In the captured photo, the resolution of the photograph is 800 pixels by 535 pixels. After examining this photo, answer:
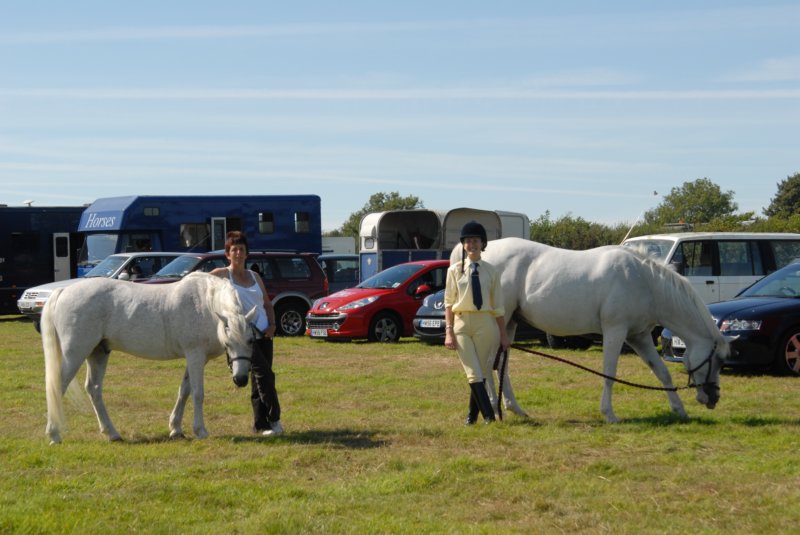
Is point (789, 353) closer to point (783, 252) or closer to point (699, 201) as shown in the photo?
point (783, 252)

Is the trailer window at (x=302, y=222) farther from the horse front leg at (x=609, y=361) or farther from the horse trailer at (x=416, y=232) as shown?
the horse front leg at (x=609, y=361)

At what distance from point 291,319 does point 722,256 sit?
9271 mm

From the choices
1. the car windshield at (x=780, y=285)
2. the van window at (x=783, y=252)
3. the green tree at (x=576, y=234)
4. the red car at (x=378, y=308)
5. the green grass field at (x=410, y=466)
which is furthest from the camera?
the green tree at (x=576, y=234)

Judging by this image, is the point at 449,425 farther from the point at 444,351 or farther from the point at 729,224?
the point at 729,224

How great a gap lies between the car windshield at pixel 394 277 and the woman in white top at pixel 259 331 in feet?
37.2

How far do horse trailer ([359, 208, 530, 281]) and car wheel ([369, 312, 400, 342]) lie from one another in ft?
17.9

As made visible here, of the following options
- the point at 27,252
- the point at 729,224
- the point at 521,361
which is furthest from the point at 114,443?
the point at 729,224

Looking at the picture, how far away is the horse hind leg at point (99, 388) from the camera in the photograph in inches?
373

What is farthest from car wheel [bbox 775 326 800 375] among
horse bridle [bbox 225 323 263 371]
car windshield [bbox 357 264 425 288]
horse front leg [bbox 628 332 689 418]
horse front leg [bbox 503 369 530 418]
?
car windshield [bbox 357 264 425 288]

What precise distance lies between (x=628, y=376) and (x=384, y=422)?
16.1 feet

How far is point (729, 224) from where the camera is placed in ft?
151

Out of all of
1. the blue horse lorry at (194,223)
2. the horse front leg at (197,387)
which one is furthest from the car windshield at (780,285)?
the blue horse lorry at (194,223)

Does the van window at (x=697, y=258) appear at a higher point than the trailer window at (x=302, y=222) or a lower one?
lower

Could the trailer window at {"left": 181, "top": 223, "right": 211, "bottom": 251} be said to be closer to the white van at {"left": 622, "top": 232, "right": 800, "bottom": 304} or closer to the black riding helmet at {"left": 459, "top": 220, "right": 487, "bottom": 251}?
the white van at {"left": 622, "top": 232, "right": 800, "bottom": 304}
